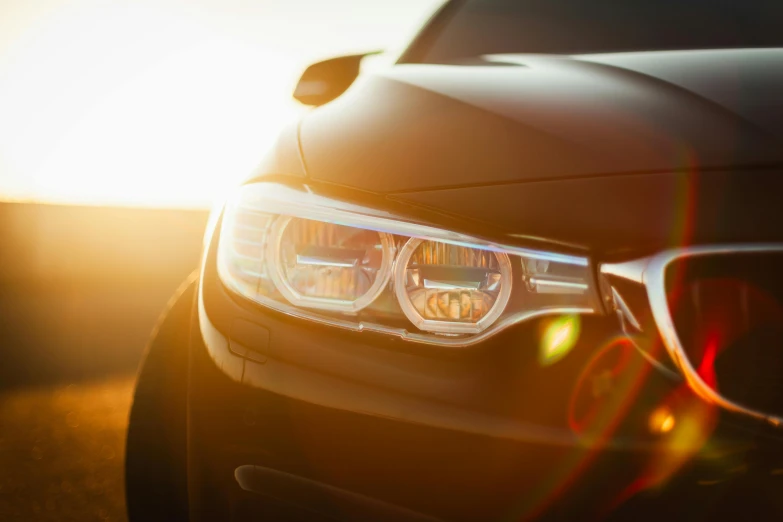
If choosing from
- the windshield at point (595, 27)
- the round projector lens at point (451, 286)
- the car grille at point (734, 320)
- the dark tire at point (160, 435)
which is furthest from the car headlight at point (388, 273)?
the windshield at point (595, 27)

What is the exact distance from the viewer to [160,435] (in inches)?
64.8

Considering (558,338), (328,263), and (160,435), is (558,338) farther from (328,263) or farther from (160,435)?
(160,435)

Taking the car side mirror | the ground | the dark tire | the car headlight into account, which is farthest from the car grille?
the ground

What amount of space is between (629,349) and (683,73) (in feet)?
2.77

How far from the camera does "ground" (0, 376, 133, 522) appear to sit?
251 centimetres

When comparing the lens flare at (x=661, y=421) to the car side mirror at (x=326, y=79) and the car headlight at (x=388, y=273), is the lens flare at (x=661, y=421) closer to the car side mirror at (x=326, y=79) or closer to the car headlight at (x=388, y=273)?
the car headlight at (x=388, y=273)

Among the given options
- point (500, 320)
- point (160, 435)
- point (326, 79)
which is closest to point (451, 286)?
point (500, 320)

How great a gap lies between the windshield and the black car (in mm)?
Result: 785

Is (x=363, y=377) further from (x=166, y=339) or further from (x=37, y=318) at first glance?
(x=37, y=318)

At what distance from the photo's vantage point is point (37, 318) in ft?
17.7

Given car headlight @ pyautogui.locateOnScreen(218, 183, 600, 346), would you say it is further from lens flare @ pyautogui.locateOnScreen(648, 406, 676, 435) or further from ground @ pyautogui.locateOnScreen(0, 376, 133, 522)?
ground @ pyautogui.locateOnScreen(0, 376, 133, 522)

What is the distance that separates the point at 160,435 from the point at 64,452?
150 centimetres

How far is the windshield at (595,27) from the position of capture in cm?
233

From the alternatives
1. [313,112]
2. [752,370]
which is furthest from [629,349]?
[313,112]
